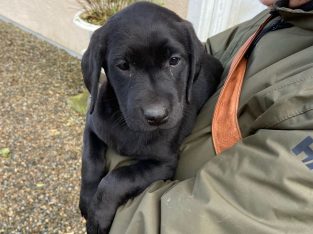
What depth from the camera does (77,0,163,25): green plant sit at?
11.4ft

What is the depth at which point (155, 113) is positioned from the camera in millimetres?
1392

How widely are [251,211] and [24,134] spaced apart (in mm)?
2644

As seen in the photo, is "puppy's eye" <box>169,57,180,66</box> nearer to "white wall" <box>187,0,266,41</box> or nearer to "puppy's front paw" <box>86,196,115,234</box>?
"puppy's front paw" <box>86,196,115,234</box>

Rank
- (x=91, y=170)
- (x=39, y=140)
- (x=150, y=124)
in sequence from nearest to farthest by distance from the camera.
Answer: (x=150, y=124), (x=91, y=170), (x=39, y=140)

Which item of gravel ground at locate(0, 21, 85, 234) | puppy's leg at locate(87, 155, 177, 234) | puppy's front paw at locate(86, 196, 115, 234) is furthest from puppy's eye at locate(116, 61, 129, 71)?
gravel ground at locate(0, 21, 85, 234)

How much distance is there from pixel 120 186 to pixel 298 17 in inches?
31.5

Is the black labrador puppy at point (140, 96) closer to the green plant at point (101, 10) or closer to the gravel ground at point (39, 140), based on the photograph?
the gravel ground at point (39, 140)

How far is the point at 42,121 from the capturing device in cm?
355

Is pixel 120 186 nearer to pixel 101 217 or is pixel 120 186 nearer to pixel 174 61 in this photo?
pixel 101 217

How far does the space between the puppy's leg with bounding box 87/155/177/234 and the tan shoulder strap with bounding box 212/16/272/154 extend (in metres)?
0.27

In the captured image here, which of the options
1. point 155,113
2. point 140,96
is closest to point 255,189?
point 155,113

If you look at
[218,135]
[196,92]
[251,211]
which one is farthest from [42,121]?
[251,211]

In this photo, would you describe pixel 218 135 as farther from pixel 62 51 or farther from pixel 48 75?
pixel 62 51

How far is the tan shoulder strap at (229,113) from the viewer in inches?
51.0
